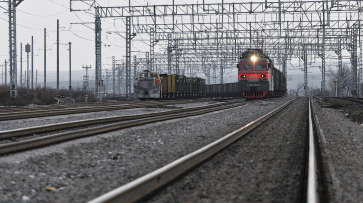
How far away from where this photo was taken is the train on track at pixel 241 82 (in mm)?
27391

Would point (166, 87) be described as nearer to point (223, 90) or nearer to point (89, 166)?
point (223, 90)

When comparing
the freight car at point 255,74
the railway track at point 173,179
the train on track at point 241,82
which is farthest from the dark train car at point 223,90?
the railway track at point 173,179

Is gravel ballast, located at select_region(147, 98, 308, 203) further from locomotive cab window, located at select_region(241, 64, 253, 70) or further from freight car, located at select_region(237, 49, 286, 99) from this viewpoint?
locomotive cab window, located at select_region(241, 64, 253, 70)

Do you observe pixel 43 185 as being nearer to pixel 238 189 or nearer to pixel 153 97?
pixel 238 189

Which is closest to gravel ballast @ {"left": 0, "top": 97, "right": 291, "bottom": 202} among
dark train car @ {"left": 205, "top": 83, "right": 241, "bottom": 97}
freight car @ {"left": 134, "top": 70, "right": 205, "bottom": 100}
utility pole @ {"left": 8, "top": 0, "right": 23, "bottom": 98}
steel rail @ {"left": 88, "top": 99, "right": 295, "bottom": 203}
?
steel rail @ {"left": 88, "top": 99, "right": 295, "bottom": 203}

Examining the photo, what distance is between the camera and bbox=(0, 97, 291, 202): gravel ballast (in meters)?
3.73

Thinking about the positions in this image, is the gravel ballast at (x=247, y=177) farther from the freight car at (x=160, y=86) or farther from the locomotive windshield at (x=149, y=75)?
the locomotive windshield at (x=149, y=75)

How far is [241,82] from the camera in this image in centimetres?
2816

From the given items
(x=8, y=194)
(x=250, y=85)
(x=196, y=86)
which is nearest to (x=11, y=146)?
(x=8, y=194)

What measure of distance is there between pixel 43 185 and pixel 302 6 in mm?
28925

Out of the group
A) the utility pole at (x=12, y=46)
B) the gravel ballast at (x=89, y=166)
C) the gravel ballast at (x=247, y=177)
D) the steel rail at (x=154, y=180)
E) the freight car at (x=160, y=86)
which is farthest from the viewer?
the freight car at (x=160, y=86)

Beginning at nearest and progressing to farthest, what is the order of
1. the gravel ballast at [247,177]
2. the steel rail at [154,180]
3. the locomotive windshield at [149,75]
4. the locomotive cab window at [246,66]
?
the steel rail at [154,180], the gravel ballast at [247,177], the locomotive cab window at [246,66], the locomotive windshield at [149,75]

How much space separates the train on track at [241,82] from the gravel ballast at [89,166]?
2037cm

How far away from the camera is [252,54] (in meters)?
27.8
